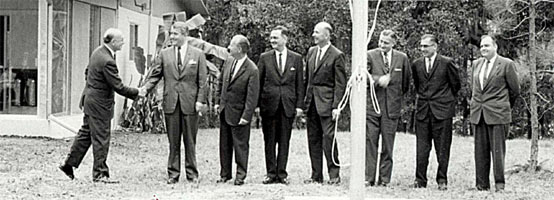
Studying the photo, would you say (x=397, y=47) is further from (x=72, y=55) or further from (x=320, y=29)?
(x=320, y=29)

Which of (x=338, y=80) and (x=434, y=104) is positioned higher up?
(x=338, y=80)

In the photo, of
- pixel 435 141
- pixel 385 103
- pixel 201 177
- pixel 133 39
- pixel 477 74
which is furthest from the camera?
pixel 133 39

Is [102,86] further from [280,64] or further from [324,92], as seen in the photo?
[324,92]

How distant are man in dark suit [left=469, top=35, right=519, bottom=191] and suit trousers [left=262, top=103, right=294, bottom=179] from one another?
6.74 feet

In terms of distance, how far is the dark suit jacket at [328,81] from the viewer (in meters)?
9.85

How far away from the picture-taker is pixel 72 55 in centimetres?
1634

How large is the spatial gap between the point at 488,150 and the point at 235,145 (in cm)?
277

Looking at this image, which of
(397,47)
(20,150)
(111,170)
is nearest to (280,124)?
(111,170)

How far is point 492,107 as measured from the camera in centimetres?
959

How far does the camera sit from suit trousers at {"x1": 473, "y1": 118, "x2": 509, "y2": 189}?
962 cm

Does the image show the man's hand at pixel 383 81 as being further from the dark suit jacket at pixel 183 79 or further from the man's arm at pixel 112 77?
the man's arm at pixel 112 77

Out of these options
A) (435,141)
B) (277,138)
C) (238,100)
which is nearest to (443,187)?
(435,141)

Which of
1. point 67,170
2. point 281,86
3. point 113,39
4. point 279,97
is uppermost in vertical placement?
point 113,39

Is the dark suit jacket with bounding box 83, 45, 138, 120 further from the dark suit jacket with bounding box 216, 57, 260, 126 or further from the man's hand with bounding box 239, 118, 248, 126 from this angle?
the man's hand with bounding box 239, 118, 248, 126
